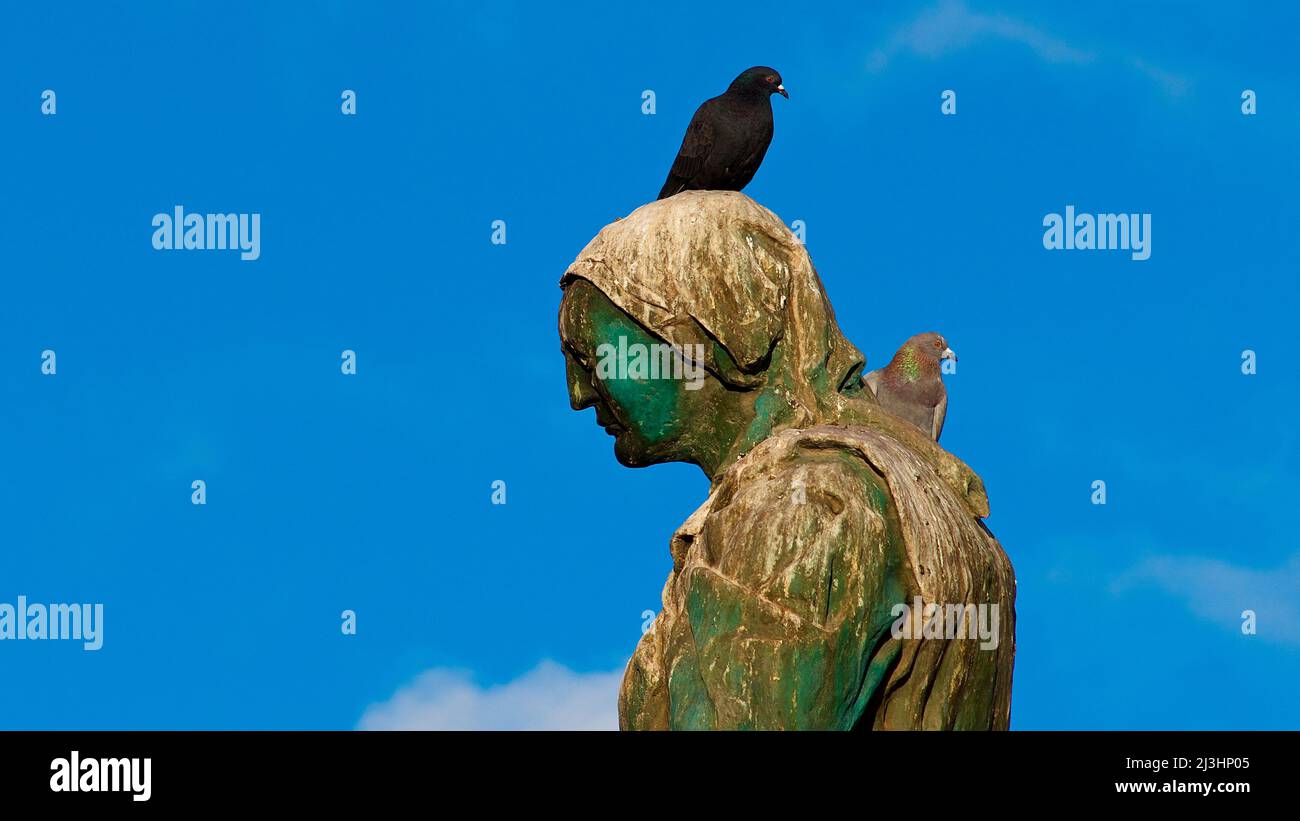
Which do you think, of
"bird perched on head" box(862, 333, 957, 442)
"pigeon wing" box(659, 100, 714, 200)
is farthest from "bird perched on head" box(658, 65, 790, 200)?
Answer: "bird perched on head" box(862, 333, 957, 442)

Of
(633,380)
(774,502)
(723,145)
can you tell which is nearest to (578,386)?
(633,380)

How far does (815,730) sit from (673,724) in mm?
644

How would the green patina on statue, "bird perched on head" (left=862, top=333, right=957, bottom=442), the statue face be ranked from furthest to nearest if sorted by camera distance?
"bird perched on head" (left=862, top=333, right=957, bottom=442) → the statue face → the green patina on statue

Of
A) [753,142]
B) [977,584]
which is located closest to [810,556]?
[977,584]

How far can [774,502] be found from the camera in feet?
34.1

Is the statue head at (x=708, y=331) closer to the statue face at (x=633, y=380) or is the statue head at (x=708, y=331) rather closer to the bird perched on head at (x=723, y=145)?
the statue face at (x=633, y=380)

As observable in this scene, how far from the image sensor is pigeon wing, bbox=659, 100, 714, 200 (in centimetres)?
1442

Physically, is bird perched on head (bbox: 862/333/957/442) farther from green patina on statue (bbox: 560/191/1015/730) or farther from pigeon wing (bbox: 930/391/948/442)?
green patina on statue (bbox: 560/191/1015/730)

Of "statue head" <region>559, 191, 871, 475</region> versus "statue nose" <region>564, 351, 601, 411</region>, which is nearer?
"statue head" <region>559, 191, 871, 475</region>

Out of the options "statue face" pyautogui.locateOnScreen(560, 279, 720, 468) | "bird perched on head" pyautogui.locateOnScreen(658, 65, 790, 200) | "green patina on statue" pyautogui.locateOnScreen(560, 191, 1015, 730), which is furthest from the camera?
"bird perched on head" pyautogui.locateOnScreen(658, 65, 790, 200)

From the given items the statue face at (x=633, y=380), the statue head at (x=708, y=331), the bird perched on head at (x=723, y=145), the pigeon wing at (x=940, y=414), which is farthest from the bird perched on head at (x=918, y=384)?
the bird perched on head at (x=723, y=145)

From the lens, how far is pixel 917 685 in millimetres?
10547

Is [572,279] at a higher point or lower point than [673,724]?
higher
